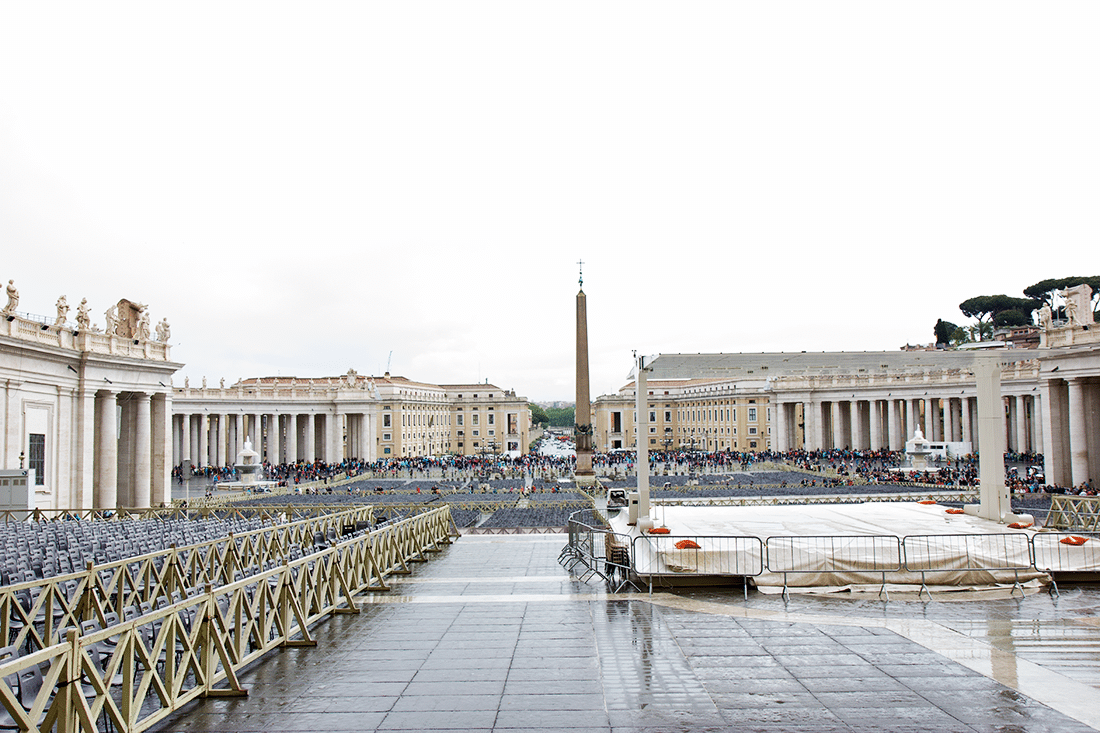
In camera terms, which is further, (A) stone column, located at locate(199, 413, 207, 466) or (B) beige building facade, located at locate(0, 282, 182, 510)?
(A) stone column, located at locate(199, 413, 207, 466)

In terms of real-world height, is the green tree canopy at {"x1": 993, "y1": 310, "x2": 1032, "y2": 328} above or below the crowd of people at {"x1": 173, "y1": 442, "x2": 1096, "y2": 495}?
above

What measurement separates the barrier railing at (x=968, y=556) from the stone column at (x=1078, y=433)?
29515 mm

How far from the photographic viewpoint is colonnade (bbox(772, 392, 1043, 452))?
7231 centimetres

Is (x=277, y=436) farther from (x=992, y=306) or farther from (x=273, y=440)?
(x=992, y=306)

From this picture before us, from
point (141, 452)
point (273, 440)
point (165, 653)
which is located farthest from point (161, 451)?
point (165, 653)

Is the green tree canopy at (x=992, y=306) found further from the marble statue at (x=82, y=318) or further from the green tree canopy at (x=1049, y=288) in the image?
the marble statue at (x=82, y=318)

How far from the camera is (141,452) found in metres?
39.4

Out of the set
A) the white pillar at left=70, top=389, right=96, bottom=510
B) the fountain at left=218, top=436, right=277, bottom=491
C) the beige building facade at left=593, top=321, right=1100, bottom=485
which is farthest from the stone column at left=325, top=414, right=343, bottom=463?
the white pillar at left=70, top=389, right=96, bottom=510

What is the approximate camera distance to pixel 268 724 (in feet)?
23.0

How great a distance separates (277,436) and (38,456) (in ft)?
153

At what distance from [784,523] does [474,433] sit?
351 feet

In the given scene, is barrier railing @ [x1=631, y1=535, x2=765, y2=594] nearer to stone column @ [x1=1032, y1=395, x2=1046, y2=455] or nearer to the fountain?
the fountain

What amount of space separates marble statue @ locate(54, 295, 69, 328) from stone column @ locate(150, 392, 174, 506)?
779cm

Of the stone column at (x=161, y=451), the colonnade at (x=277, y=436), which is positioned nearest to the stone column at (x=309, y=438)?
the colonnade at (x=277, y=436)
